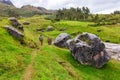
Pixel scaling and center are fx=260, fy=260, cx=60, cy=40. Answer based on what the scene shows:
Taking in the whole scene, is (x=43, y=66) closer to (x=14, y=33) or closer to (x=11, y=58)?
(x=11, y=58)

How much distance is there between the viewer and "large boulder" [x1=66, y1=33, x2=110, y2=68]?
211 ft

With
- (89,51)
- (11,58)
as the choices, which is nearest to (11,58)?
(11,58)

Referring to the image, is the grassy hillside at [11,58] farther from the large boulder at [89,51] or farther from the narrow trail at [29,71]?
the large boulder at [89,51]

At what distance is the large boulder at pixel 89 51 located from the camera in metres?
64.2

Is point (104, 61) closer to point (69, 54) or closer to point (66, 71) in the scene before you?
point (69, 54)

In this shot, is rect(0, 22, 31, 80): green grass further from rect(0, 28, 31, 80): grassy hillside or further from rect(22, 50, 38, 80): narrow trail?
rect(22, 50, 38, 80): narrow trail

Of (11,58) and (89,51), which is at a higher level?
(11,58)

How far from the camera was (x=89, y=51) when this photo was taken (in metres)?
64.2

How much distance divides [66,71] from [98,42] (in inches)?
564

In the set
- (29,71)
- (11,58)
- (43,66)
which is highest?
(11,58)

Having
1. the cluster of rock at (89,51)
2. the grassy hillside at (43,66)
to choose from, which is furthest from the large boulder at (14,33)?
the cluster of rock at (89,51)

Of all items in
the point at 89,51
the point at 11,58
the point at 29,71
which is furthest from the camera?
the point at 89,51

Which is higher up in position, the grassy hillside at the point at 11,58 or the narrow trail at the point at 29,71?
the grassy hillside at the point at 11,58

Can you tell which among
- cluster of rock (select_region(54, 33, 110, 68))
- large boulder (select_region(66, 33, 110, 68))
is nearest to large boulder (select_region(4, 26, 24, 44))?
cluster of rock (select_region(54, 33, 110, 68))
